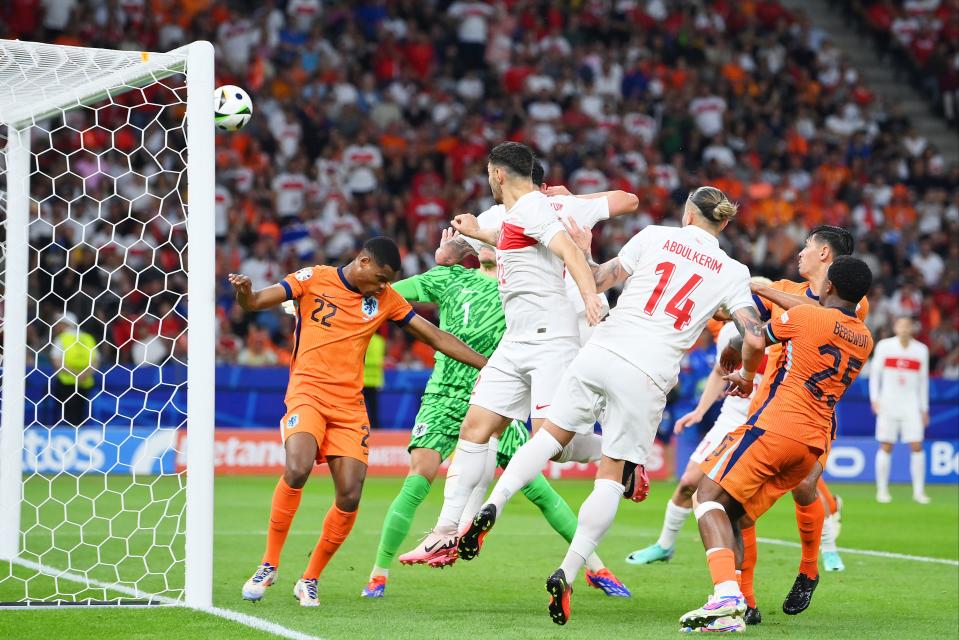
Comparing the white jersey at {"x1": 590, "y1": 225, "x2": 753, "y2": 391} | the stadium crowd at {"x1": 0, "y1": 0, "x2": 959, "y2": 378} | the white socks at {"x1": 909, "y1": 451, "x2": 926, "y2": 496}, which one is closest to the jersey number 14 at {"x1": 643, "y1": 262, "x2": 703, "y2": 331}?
the white jersey at {"x1": 590, "y1": 225, "x2": 753, "y2": 391}

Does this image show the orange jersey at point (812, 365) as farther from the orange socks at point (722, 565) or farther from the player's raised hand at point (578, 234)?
the player's raised hand at point (578, 234)

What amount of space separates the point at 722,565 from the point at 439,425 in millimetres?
2372

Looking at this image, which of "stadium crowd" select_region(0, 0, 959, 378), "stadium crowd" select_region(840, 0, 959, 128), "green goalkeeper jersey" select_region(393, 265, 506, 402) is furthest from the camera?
"stadium crowd" select_region(840, 0, 959, 128)

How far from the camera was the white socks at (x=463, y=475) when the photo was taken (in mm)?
7730

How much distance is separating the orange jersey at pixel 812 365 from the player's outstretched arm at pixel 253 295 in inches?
113

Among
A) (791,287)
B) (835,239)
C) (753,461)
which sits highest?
(835,239)

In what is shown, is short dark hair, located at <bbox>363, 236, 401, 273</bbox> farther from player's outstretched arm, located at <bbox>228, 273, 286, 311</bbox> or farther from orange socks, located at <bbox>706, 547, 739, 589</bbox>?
orange socks, located at <bbox>706, 547, 739, 589</bbox>

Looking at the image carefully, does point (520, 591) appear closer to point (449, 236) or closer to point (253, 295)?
point (449, 236)

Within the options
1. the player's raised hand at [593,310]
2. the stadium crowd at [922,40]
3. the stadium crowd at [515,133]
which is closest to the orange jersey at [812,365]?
the player's raised hand at [593,310]

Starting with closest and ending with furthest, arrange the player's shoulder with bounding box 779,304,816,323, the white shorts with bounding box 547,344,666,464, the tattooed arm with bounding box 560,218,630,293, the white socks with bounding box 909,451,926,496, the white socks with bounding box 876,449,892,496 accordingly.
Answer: the white shorts with bounding box 547,344,666,464
the player's shoulder with bounding box 779,304,816,323
the tattooed arm with bounding box 560,218,630,293
the white socks with bounding box 876,449,892,496
the white socks with bounding box 909,451,926,496

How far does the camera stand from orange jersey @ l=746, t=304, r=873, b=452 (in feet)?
23.7

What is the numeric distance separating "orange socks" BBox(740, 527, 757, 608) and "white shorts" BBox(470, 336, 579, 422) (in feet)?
4.84

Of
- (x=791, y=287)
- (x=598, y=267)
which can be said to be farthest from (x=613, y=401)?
(x=791, y=287)

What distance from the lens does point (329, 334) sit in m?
8.08
